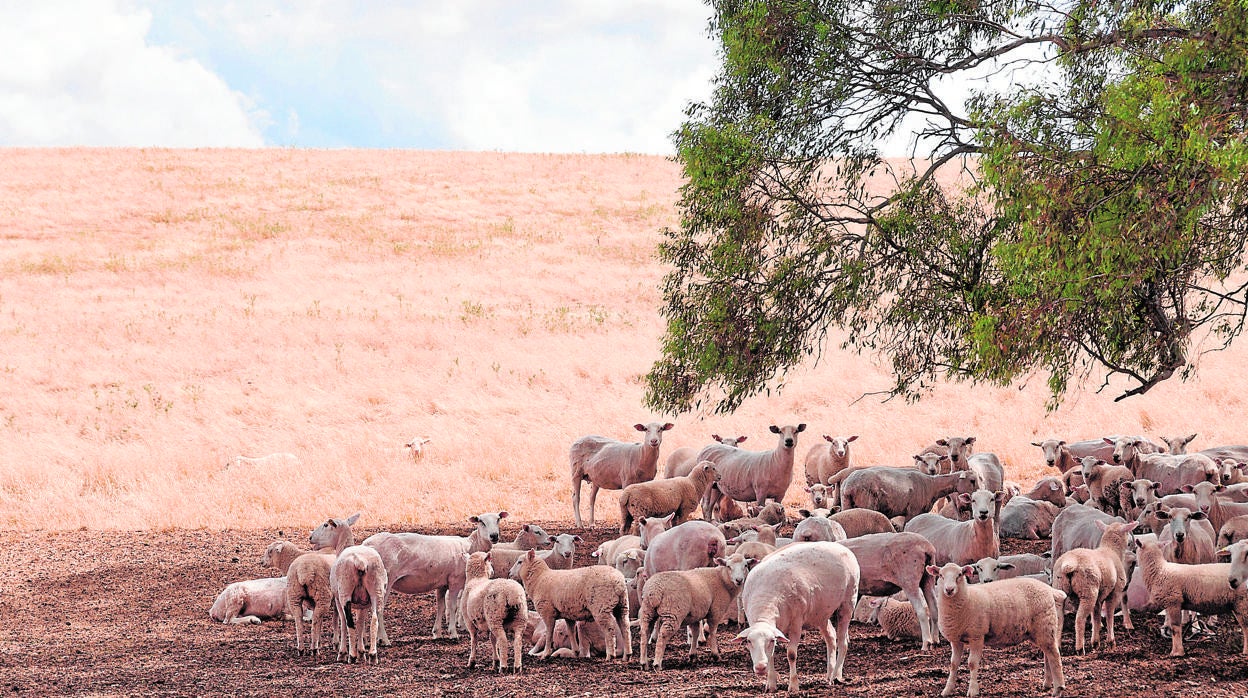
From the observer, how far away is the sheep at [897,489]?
14.0 metres

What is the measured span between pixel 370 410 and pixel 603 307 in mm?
13083

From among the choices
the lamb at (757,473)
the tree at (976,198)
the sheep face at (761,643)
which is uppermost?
the tree at (976,198)

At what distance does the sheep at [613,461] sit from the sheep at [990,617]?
8.29m

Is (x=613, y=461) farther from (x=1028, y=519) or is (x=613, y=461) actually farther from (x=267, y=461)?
(x=267, y=461)

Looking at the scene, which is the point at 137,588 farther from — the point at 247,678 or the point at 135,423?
the point at 135,423

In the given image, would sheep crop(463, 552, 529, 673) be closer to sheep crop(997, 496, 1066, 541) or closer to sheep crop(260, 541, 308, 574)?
sheep crop(260, 541, 308, 574)

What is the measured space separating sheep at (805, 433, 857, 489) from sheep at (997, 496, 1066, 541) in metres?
2.33

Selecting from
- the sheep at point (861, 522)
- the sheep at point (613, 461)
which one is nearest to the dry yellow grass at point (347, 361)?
the sheep at point (613, 461)

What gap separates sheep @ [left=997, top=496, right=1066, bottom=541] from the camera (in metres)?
14.6

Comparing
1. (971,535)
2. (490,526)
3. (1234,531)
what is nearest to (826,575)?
(971,535)

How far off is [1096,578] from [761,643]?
10.3 feet

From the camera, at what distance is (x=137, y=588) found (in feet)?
46.8

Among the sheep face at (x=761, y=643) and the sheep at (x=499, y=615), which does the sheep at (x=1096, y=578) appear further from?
the sheep at (x=499, y=615)

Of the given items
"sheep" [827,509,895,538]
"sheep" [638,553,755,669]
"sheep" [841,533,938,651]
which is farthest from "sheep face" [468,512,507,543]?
"sheep" [827,509,895,538]
